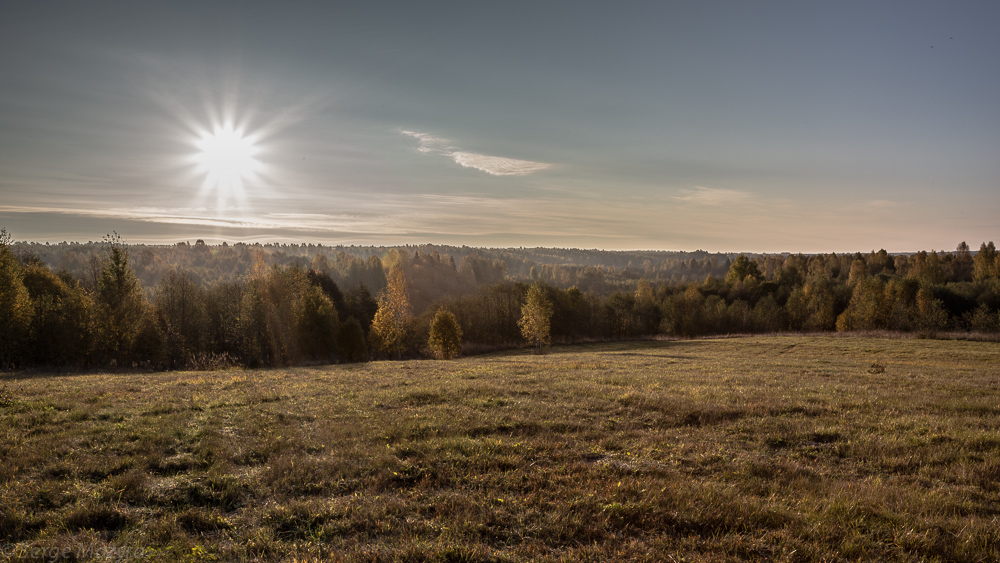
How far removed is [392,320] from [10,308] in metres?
35.2

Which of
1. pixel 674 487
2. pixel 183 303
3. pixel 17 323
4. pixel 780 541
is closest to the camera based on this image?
pixel 780 541

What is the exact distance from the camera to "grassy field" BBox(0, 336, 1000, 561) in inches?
259

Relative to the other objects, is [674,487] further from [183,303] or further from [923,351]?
[183,303]

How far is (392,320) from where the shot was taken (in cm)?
5900

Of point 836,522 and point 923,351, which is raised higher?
point 836,522

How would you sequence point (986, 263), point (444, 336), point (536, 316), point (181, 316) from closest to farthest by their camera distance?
point (181, 316), point (444, 336), point (536, 316), point (986, 263)

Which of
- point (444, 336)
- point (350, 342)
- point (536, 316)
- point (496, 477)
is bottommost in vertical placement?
point (350, 342)

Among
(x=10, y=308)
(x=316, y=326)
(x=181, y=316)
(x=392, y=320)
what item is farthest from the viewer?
(x=392, y=320)

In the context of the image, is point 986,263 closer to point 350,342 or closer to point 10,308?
point 350,342

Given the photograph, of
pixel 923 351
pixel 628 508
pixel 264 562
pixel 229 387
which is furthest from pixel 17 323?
pixel 923 351

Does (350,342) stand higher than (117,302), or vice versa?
(117,302)

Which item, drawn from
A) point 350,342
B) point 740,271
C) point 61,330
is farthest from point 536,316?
point 740,271

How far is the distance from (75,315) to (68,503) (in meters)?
47.3

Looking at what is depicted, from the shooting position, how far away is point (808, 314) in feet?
287
